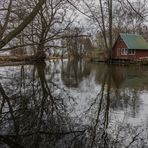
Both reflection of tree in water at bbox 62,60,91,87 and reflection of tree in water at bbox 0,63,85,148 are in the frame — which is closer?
reflection of tree in water at bbox 0,63,85,148

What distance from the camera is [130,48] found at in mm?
43125

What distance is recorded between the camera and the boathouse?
144ft

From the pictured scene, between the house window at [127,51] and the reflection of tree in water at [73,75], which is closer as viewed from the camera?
the reflection of tree in water at [73,75]

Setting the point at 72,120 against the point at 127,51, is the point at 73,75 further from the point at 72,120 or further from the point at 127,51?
the point at 127,51

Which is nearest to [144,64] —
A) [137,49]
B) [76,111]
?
[137,49]

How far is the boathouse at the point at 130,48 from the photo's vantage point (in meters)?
43.8

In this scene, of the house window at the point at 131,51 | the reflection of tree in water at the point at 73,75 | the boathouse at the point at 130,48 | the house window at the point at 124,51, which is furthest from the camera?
the house window at the point at 124,51

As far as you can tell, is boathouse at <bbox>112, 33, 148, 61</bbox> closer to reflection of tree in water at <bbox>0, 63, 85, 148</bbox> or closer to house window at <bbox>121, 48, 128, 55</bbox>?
house window at <bbox>121, 48, 128, 55</bbox>

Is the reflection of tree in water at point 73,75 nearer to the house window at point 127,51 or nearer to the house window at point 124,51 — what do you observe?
the house window at point 127,51

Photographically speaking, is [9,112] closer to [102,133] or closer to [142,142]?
[102,133]

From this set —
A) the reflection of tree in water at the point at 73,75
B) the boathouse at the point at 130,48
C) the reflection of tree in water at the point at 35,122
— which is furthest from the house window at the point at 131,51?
the reflection of tree in water at the point at 35,122

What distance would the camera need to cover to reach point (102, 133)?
6.40 metres

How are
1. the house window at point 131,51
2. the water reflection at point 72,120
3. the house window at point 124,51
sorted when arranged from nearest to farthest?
1. the water reflection at point 72,120
2. the house window at point 131,51
3. the house window at point 124,51

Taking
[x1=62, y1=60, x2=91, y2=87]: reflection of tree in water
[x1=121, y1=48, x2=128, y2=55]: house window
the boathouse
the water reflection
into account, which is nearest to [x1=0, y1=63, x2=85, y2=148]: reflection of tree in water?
the water reflection
